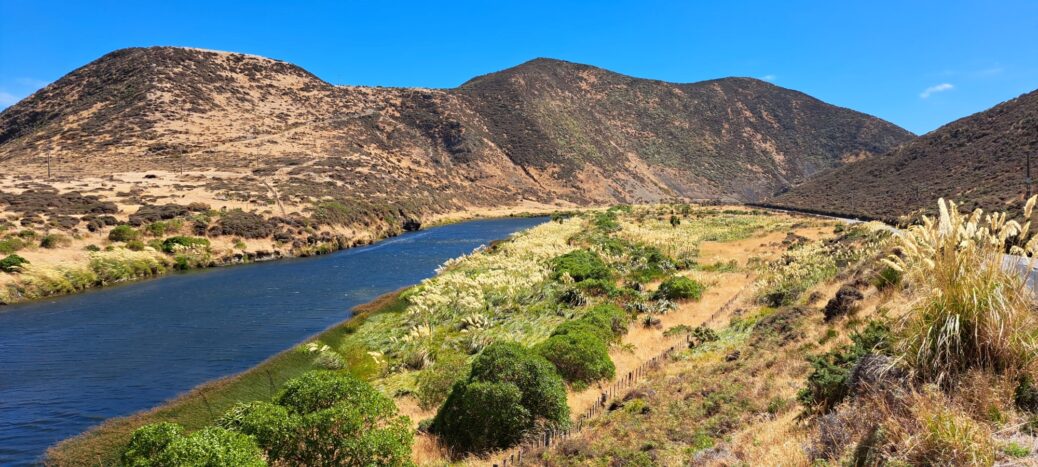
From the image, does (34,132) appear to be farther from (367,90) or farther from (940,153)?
(940,153)

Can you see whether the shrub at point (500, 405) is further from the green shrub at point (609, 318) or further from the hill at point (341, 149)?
the hill at point (341, 149)

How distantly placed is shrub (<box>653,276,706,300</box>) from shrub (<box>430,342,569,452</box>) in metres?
13.2

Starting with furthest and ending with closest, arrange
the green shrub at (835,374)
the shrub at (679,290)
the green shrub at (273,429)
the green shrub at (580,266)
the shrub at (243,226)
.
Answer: the shrub at (243,226), the green shrub at (580,266), the shrub at (679,290), the green shrub at (273,429), the green shrub at (835,374)

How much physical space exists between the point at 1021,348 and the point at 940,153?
281 feet

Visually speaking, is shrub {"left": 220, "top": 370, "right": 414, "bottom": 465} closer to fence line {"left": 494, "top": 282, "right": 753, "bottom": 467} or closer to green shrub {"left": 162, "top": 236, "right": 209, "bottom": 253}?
fence line {"left": 494, "top": 282, "right": 753, "bottom": 467}

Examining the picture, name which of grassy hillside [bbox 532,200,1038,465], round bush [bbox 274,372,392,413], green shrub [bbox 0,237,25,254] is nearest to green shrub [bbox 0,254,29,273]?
green shrub [bbox 0,237,25,254]

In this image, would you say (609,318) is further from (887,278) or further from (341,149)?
(341,149)

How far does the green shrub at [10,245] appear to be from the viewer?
33.0m

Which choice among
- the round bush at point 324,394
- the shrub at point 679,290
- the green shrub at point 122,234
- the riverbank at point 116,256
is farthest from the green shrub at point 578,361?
the green shrub at point 122,234

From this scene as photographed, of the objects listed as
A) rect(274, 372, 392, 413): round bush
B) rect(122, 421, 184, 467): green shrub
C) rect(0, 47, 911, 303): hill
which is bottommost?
rect(274, 372, 392, 413): round bush

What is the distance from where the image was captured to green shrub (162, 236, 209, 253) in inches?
1612

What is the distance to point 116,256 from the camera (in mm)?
36125

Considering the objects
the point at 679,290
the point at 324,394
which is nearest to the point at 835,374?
the point at 324,394

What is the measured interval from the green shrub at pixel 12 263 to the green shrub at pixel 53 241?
4.07 metres
